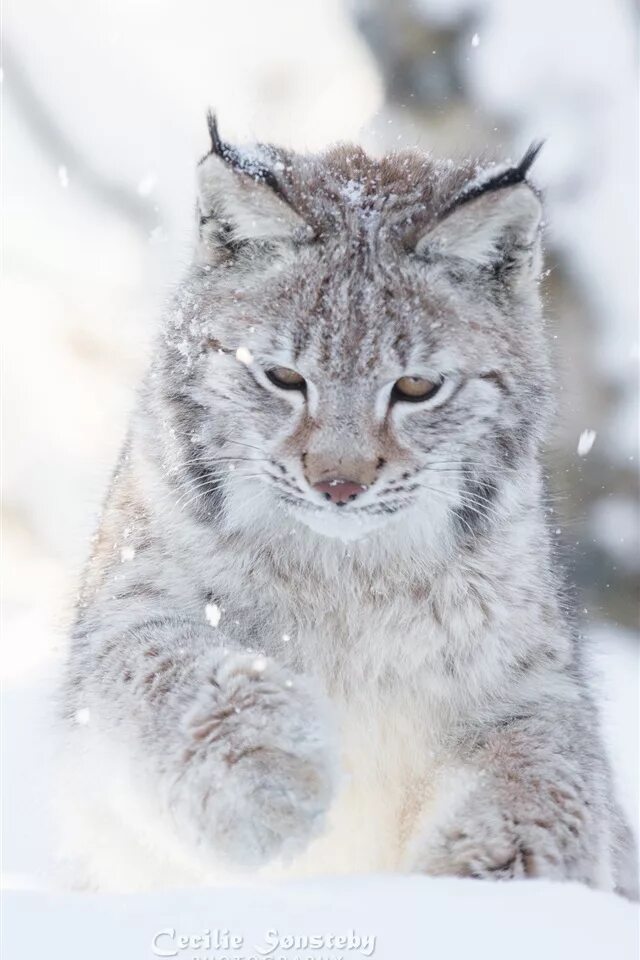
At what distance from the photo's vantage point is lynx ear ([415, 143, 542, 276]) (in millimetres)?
2394

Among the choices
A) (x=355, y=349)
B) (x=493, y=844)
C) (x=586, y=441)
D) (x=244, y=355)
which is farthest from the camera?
(x=586, y=441)

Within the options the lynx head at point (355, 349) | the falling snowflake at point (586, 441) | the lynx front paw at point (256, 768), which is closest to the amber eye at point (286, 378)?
the lynx head at point (355, 349)

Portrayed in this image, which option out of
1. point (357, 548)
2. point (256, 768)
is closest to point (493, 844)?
point (256, 768)

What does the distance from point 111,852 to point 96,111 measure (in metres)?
3.28

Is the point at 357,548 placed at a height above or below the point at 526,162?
below

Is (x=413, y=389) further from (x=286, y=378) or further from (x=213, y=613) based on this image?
(x=213, y=613)

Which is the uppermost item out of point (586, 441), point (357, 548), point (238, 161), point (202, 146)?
point (238, 161)

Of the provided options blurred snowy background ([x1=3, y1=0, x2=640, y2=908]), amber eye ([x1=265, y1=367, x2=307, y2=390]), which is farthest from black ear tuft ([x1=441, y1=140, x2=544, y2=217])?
blurred snowy background ([x1=3, y1=0, x2=640, y2=908])

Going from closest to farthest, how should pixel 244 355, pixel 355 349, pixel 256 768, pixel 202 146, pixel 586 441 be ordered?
pixel 256 768 → pixel 355 349 → pixel 244 355 → pixel 202 146 → pixel 586 441

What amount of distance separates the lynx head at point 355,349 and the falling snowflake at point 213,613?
21 centimetres

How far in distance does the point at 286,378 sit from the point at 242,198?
1.42 ft

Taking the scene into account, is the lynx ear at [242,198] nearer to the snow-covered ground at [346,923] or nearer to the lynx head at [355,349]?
the lynx head at [355,349]

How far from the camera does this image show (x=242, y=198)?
2.44 m

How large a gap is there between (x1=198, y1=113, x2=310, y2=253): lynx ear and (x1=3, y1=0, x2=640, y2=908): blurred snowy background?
4.19 feet
